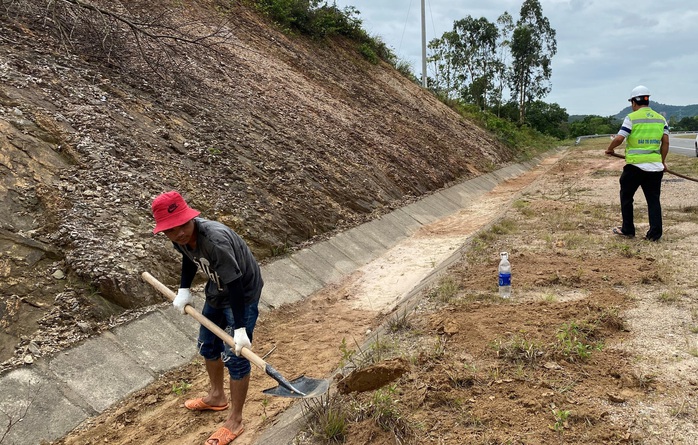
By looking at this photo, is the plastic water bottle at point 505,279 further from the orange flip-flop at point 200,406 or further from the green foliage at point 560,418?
the orange flip-flop at point 200,406

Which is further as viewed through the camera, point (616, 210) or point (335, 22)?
point (335, 22)

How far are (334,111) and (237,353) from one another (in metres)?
10.2

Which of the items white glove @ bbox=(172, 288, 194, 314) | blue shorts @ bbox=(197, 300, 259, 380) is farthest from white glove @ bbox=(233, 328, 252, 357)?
white glove @ bbox=(172, 288, 194, 314)

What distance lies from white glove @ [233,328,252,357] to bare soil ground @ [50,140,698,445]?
63 centimetres

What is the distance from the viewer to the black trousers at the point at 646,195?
6.55 meters

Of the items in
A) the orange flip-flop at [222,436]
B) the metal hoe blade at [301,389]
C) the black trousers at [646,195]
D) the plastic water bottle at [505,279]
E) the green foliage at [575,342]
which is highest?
the black trousers at [646,195]

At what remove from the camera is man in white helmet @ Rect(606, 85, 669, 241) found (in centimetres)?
666

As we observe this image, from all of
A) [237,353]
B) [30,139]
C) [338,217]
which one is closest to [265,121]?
[338,217]

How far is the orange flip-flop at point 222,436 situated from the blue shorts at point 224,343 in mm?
375

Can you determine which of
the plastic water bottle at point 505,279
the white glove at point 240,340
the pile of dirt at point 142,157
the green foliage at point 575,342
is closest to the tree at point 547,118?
the pile of dirt at point 142,157

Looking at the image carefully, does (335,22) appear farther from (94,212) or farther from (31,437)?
(31,437)

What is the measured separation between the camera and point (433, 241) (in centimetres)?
957

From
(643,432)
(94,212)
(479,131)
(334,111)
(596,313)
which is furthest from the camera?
(479,131)

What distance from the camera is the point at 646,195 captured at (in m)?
6.76
